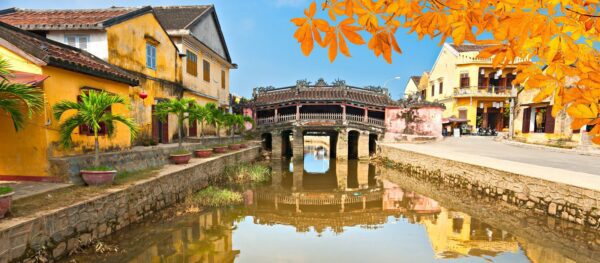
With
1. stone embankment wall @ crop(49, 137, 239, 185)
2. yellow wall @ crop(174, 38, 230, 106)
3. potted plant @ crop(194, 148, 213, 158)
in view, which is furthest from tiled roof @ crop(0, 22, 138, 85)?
yellow wall @ crop(174, 38, 230, 106)

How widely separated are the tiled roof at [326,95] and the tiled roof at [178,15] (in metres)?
10.4

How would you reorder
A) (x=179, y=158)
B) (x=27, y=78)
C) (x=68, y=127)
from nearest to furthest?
1. (x=27, y=78)
2. (x=68, y=127)
3. (x=179, y=158)

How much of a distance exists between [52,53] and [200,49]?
A: 414 inches

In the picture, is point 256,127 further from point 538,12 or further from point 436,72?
point 538,12

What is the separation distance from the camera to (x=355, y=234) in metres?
8.39

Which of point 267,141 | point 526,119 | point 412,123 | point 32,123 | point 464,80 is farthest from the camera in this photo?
point 464,80

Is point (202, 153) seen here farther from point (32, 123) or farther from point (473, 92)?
point (473, 92)

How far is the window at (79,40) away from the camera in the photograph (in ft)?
35.9

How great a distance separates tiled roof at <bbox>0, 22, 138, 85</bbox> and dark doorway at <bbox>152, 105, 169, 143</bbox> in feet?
13.5

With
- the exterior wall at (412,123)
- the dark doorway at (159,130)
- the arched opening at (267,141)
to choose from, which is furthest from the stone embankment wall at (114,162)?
the exterior wall at (412,123)

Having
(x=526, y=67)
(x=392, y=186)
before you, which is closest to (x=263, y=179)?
(x=392, y=186)

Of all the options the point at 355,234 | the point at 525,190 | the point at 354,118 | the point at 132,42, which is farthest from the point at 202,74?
the point at 525,190

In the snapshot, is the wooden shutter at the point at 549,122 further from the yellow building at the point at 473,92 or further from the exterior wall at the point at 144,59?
the exterior wall at the point at 144,59

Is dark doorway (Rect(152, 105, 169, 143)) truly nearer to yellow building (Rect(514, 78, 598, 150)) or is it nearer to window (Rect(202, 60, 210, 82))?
window (Rect(202, 60, 210, 82))
